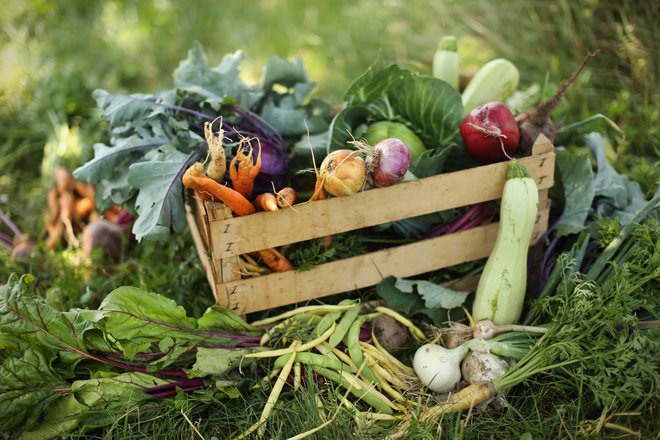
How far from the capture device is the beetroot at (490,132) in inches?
93.9

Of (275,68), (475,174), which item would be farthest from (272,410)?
(275,68)

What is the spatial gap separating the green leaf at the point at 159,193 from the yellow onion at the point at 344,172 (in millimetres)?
601

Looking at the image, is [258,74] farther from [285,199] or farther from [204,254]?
[285,199]

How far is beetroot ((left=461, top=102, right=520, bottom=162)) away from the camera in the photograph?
7.82 ft

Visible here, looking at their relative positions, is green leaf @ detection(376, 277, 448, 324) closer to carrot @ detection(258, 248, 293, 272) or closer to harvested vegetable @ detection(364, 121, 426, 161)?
carrot @ detection(258, 248, 293, 272)

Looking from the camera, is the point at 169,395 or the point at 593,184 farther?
the point at 593,184

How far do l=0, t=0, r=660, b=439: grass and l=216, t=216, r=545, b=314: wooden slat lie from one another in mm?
364

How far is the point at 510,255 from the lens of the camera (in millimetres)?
2307

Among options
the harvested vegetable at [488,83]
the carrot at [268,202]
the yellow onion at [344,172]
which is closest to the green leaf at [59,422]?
the carrot at [268,202]

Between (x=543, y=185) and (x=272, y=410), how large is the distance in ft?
4.86

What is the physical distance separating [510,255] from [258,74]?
3.11 meters

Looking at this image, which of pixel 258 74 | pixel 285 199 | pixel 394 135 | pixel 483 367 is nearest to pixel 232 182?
pixel 285 199

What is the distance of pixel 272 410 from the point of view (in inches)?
82.4

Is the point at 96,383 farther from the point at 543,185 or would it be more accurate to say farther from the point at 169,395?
the point at 543,185
